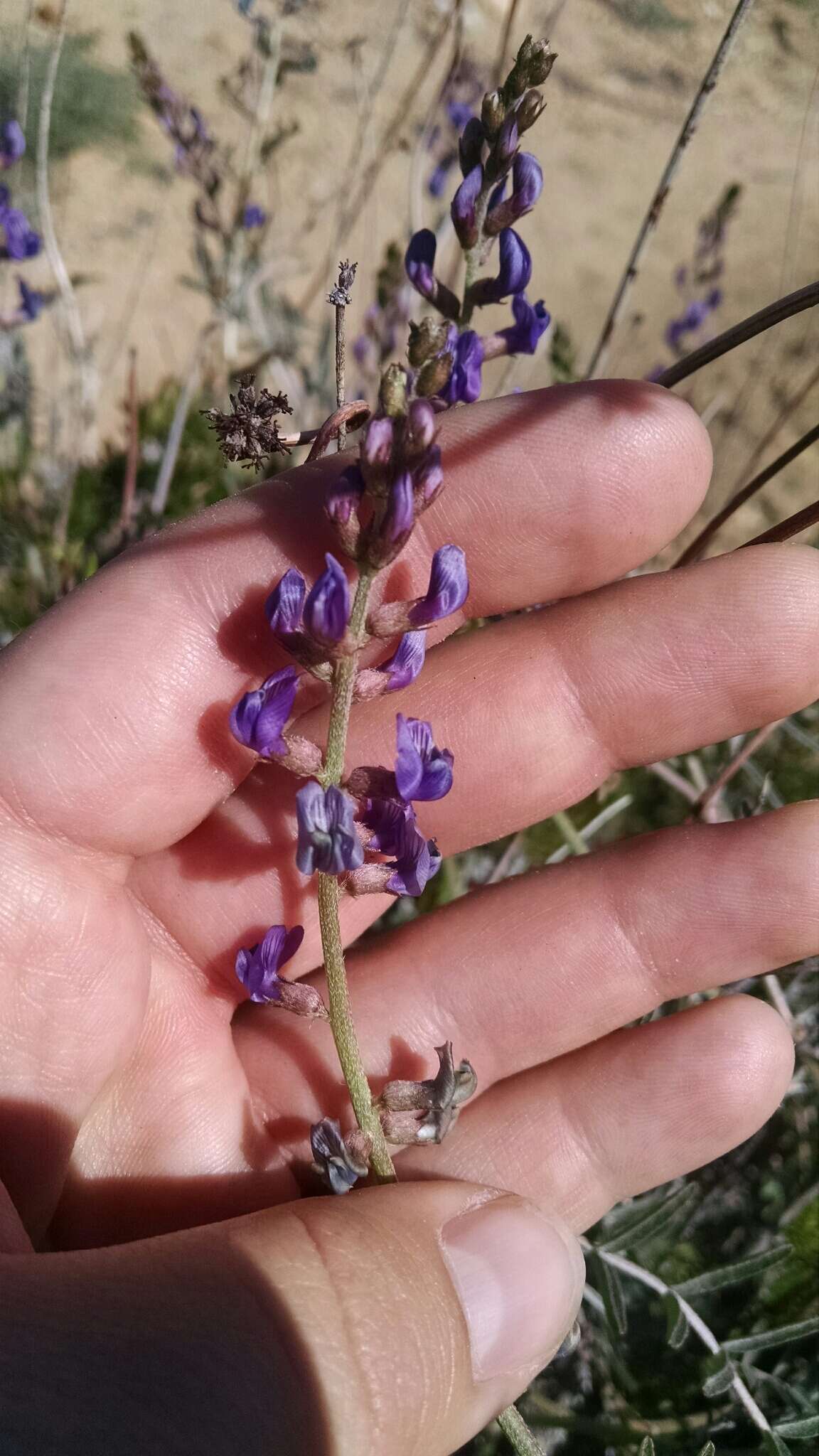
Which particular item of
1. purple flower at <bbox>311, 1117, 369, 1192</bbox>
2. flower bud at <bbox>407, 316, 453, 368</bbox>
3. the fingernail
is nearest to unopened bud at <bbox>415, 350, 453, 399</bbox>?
flower bud at <bbox>407, 316, 453, 368</bbox>

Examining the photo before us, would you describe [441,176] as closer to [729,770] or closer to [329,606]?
[729,770]

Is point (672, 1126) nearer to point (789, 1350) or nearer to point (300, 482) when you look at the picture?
point (789, 1350)

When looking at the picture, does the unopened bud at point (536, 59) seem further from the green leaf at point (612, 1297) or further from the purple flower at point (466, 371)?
the green leaf at point (612, 1297)

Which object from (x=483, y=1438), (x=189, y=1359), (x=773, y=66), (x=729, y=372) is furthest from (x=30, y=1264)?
(x=773, y=66)

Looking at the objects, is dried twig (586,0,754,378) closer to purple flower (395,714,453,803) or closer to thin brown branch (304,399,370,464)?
thin brown branch (304,399,370,464)

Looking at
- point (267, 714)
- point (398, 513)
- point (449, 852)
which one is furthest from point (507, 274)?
point (449, 852)

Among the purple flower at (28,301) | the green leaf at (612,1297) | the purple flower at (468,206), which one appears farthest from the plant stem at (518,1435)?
the purple flower at (28,301)
